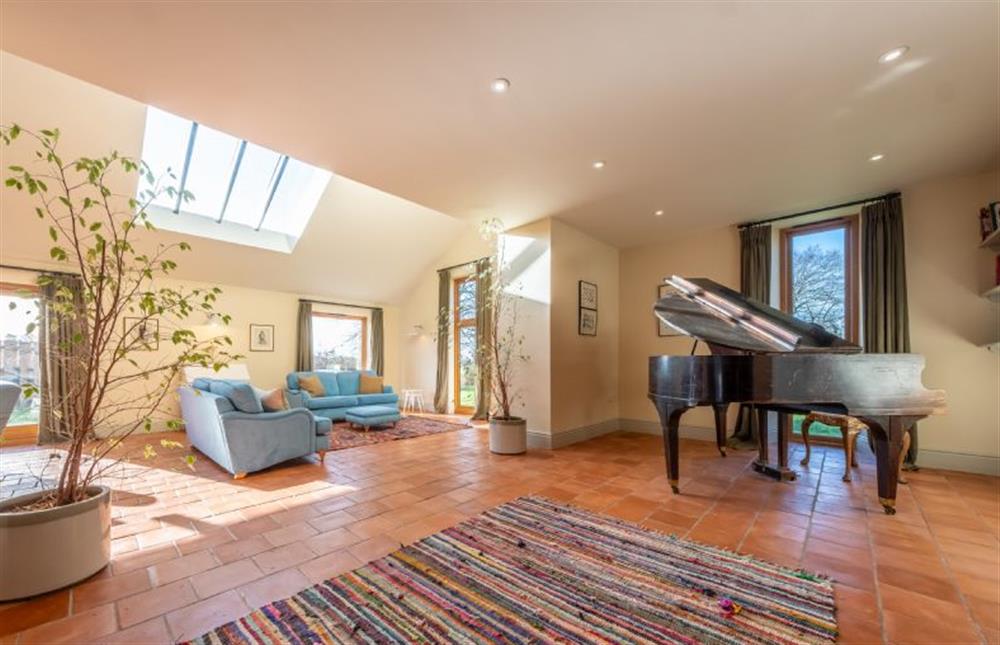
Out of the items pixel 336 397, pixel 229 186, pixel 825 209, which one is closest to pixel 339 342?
pixel 336 397

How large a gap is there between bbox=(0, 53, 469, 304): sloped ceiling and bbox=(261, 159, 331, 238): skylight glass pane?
183 millimetres

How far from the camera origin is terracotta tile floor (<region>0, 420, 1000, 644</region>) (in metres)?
1.63

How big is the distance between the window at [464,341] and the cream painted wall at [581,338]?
265cm

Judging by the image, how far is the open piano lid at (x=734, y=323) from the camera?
105 inches

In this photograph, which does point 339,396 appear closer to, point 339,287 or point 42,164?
point 339,287

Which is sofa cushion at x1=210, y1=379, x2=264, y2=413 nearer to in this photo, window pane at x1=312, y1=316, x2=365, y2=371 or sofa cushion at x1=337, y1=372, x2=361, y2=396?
sofa cushion at x1=337, y1=372, x2=361, y2=396

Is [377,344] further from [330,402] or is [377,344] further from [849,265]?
[849,265]

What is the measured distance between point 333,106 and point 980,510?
201 inches

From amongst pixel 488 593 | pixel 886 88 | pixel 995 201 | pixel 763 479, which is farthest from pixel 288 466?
pixel 995 201

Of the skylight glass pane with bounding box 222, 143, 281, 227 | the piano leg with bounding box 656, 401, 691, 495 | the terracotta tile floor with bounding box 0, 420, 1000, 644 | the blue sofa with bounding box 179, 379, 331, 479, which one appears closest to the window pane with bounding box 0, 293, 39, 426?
the terracotta tile floor with bounding box 0, 420, 1000, 644

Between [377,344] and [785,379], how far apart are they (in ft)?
24.4

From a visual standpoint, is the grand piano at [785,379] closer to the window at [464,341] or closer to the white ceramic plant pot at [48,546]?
the white ceramic plant pot at [48,546]

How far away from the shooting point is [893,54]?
2146mm

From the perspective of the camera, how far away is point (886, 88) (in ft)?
7.97
